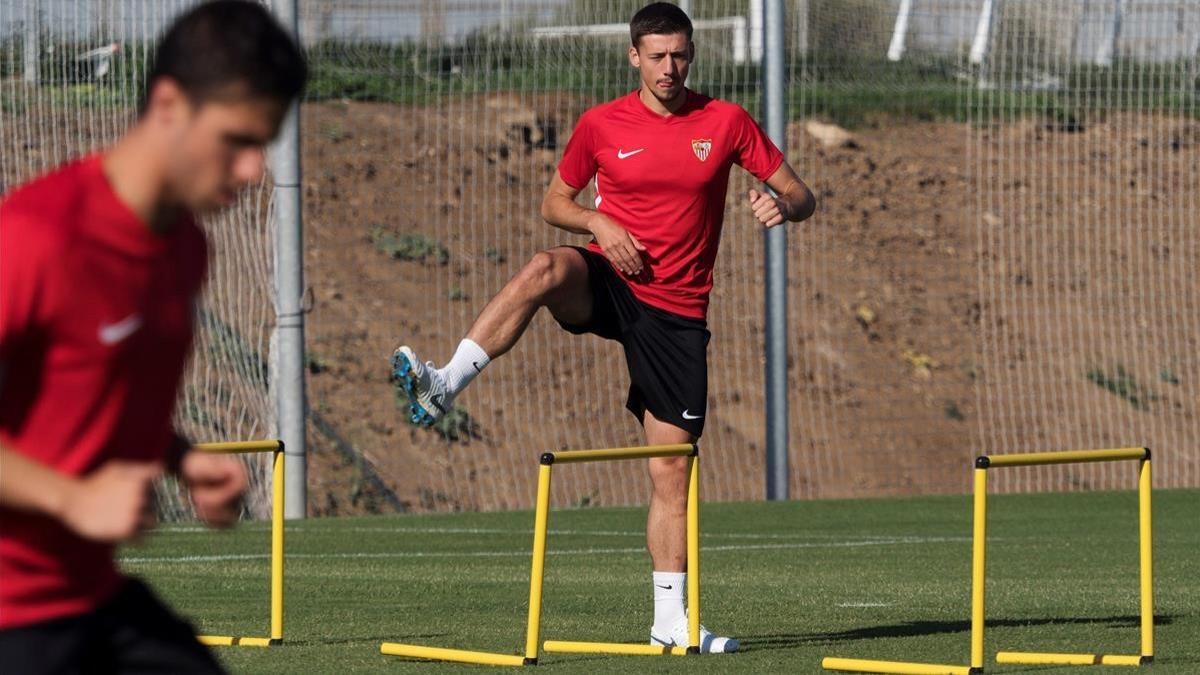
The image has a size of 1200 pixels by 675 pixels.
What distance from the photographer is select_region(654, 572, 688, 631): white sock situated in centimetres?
786

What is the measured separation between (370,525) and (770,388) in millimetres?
3368

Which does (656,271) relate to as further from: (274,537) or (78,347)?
(78,347)

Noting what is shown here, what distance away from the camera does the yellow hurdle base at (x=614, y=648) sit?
7.68 meters

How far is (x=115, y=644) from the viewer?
137 inches

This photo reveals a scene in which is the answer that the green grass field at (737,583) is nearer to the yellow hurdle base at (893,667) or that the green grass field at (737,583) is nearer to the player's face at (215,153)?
the yellow hurdle base at (893,667)

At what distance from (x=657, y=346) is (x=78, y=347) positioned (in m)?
4.86

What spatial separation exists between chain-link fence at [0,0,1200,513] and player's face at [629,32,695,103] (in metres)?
7.01

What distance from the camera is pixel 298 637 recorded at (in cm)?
814

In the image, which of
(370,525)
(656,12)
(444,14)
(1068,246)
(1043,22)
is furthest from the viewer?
(1068,246)

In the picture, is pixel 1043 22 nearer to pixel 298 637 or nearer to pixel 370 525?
pixel 370 525

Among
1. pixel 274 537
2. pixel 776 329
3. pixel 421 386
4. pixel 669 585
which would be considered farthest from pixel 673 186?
pixel 776 329

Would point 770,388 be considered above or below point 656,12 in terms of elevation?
below

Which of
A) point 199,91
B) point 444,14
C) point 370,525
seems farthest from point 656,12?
point 444,14

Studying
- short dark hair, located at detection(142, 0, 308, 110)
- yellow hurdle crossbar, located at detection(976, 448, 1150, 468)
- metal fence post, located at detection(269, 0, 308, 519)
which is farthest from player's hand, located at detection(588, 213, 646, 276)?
metal fence post, located at detection(269, 0, 308, 519)
